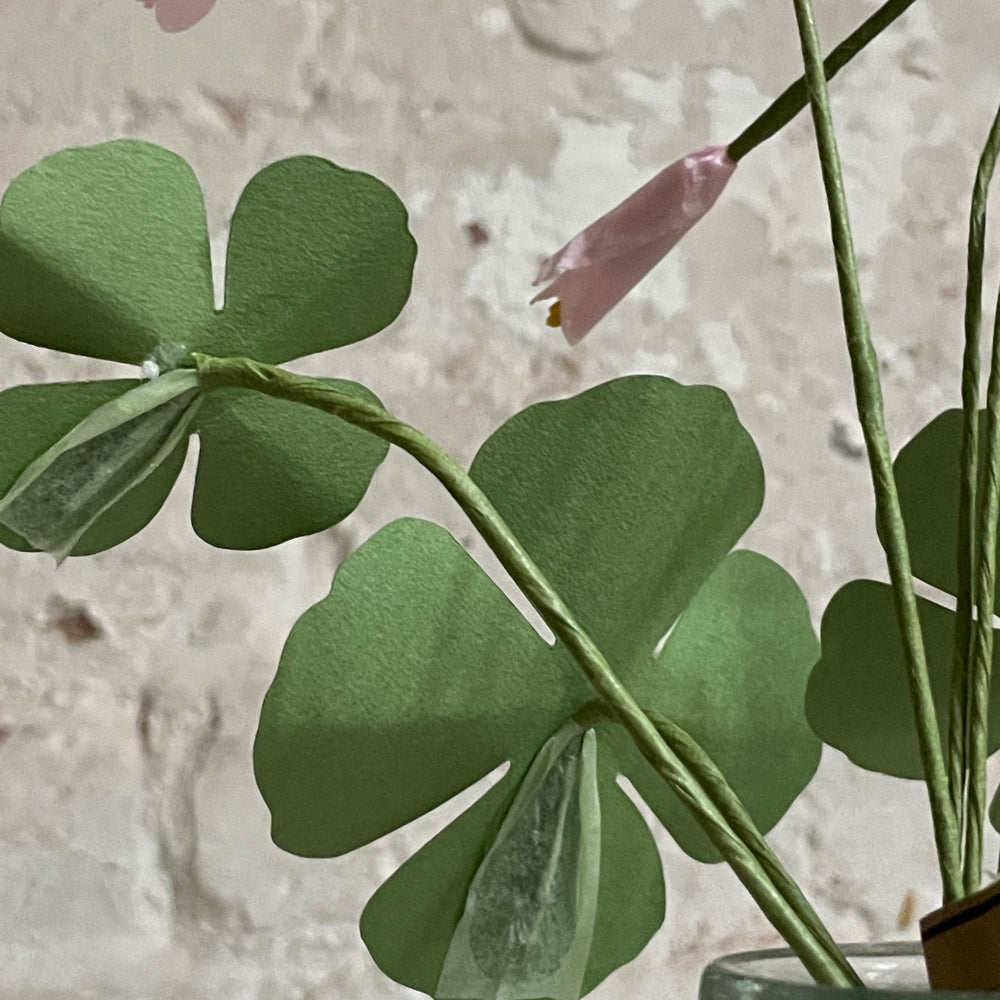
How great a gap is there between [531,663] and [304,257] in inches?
2.9

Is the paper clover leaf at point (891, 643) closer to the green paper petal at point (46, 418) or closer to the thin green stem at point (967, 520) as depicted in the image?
the thin green stem at point (967, 520)

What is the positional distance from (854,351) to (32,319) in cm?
12

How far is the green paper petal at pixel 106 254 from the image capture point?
184 millimetres

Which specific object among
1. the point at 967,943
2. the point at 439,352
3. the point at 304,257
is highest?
the point at 439,352

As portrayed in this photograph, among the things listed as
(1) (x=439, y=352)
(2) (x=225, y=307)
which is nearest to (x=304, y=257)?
(2) (x=225, y=307)

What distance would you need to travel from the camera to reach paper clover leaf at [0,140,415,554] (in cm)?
19

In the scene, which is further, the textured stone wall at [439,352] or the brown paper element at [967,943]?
the textured stone wall at [439,352]

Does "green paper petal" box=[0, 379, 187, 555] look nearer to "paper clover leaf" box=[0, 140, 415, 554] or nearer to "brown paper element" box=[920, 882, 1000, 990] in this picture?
"paper clover leaf" box=[0, 140, 415, 554]

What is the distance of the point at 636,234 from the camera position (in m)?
0.21

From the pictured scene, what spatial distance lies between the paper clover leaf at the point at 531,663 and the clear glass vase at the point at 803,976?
0.03 m

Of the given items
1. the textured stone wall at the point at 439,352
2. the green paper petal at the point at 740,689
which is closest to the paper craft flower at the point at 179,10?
the green paper petal at the point at 740,689

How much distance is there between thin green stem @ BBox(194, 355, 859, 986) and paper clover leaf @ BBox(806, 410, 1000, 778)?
5 centimetres

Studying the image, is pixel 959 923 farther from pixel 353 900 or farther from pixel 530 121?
pixel 530 121

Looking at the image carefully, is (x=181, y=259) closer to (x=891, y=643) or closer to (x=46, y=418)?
(x=46, y=418)
